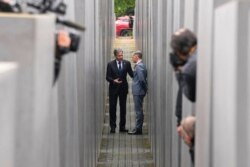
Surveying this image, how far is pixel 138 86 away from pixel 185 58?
37.8 feet

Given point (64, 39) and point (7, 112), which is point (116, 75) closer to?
point (64, 39)

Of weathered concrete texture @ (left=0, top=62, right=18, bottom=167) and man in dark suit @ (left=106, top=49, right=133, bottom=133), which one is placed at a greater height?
weathered concrete texture @ (left=0, top=62, right=18, bottom=167)

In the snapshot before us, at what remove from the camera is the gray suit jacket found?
1756 centimetres

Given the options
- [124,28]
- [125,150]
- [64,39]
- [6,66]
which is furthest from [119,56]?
[124,28]

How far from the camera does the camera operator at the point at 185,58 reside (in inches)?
242

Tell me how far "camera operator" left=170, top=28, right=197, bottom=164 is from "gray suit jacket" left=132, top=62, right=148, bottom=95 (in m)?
11.0

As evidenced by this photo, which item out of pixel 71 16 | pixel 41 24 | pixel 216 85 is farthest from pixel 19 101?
pixel 71 16

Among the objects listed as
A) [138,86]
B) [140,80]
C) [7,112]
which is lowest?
[138,86]

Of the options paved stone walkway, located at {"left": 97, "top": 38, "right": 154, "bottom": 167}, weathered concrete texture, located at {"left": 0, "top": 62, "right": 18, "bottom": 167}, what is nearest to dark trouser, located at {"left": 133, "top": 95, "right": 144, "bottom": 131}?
paved stone walkway, located at {"left": 97, "top": 38, "right": 154, "bottom": 167}

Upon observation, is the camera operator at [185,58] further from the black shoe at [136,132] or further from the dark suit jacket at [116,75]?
the black shoe at [136,132]

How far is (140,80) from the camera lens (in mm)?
17578

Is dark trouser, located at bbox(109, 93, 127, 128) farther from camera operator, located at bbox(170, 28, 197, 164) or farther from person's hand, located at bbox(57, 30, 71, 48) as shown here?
person's hand, located at bbox(57, 30, 71, 48)

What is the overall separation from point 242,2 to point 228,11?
0.87ft

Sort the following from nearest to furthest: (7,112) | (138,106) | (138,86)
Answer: (7,112)
(138,86)
(138,106)
